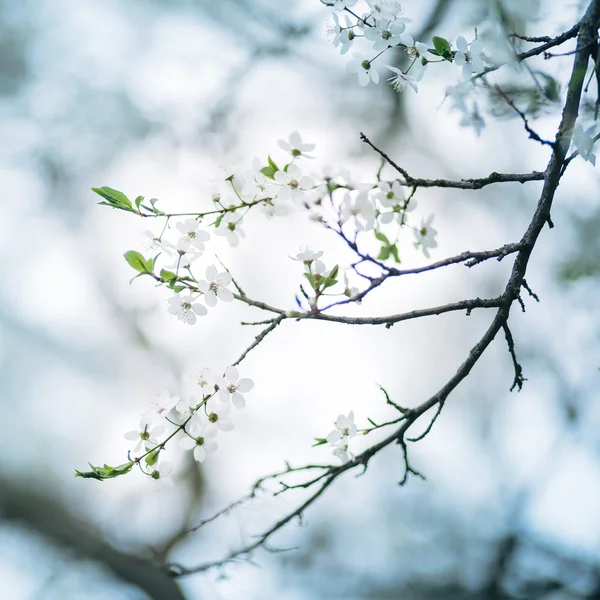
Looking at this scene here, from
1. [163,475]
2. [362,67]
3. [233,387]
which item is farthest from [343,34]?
[163,475]

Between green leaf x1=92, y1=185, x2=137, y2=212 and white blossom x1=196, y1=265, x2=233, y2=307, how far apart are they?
0.34 feet

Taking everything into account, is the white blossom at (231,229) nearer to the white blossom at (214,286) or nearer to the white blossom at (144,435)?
the white blossom at (214,286)

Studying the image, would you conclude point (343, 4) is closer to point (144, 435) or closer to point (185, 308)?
point (185, 308)

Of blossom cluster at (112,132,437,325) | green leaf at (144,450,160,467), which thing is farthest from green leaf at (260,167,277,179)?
green leaf at (144,450,160,467)

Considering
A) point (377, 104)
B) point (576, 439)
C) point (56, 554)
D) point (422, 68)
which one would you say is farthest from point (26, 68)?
point (576, 439)

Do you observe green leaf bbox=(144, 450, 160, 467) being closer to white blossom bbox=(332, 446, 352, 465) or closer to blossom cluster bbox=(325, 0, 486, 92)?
white blossom bbox=(332, 446, 352, 465)

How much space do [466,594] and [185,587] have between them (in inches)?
35.7

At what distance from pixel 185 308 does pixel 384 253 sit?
0.20 meters

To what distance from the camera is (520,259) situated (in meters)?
0.58

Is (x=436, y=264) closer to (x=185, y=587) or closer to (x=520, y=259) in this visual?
(x=520, y=259)

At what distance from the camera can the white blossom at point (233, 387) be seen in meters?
0.49

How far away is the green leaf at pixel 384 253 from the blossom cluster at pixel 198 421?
0.56 ft

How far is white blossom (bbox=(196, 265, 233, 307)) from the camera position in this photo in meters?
0.51

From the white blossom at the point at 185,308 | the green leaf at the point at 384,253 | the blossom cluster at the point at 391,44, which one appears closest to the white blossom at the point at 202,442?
the white blossom at the point at 185,308
